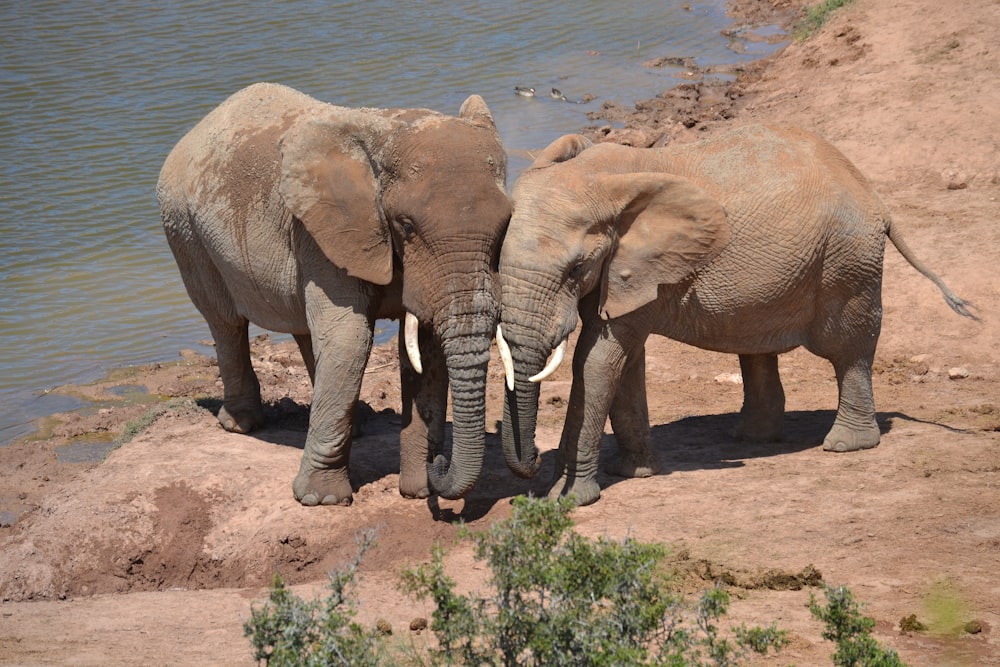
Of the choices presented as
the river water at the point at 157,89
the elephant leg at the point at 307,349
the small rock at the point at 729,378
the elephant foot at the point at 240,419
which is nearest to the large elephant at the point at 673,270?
the small rock at the point at 729,378

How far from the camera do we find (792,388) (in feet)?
36.7

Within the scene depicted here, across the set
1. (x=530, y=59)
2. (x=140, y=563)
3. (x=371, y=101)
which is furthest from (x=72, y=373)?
(x=530, y=59)

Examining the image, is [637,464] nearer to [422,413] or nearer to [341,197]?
[422,413]

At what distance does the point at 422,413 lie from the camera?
Answer: 28.0 feet

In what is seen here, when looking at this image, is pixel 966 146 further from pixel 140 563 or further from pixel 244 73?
pixel 244 73

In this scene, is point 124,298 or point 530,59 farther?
point 530,59

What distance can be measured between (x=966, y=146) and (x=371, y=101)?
32.6ft

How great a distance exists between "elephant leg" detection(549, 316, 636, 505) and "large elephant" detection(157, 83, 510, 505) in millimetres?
783

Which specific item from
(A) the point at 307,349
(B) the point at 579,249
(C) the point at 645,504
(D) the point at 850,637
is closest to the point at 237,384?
(A) the point at 307,349

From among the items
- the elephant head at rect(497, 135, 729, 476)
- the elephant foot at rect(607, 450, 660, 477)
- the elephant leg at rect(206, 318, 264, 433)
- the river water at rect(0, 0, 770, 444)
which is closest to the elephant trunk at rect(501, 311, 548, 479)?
the elephant head at rect(497, 135, 729, 476)

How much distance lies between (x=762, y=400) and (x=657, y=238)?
2191mm

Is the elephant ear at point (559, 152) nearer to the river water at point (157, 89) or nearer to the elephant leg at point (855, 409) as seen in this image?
the elephant leg at point (855, 409)

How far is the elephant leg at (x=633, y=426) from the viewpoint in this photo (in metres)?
8.62

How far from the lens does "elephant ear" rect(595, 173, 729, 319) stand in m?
7.85
